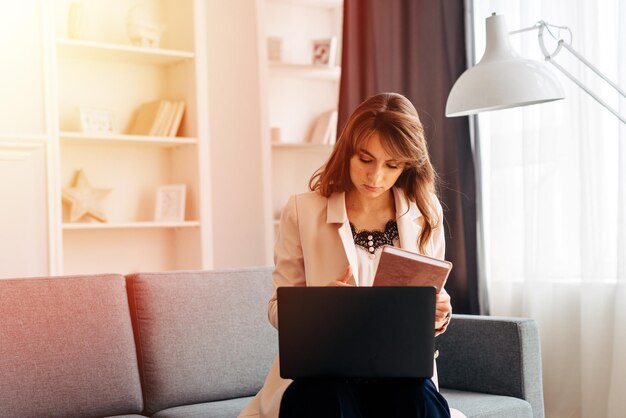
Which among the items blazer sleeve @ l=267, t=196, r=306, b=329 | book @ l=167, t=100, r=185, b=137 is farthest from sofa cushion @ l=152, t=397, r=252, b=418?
book @ l=167, t=100, r=185, b=137

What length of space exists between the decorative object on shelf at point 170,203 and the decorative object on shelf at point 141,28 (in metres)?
0.70

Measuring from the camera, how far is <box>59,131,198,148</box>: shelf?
12.4 feet

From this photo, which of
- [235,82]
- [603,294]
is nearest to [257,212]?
[235,82]

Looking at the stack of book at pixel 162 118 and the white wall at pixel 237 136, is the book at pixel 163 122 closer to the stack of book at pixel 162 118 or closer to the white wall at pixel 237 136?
the stack of book at pixel 162 118

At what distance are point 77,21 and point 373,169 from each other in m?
2.36

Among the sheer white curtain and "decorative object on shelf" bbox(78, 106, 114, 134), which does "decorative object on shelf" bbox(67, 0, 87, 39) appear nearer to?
"decorative object on shelf" bbox(78, 106, 114, 134)

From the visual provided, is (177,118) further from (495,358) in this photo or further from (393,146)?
(393,146)

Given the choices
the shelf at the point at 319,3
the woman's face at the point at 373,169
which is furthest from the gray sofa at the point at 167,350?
the shelf at the point at 319,3

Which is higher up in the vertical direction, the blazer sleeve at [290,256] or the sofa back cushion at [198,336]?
the blazer sleeve at [290,256]

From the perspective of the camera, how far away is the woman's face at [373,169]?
6.57 feet

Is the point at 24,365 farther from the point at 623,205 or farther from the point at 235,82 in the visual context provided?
the point at 235,82

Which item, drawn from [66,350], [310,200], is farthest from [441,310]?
[66,350]

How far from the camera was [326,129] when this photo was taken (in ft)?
15.1

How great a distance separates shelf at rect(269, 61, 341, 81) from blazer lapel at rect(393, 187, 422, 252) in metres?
2.45
